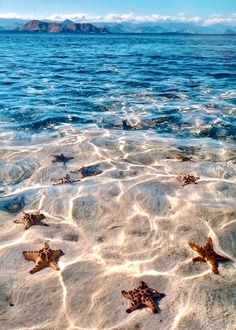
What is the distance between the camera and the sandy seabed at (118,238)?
4.30 metres

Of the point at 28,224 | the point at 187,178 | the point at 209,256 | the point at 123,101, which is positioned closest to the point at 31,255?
the point at 28,224

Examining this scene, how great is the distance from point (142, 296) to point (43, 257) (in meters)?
1.51

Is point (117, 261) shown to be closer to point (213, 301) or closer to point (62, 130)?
point (213, 301)

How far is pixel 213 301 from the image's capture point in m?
4.42

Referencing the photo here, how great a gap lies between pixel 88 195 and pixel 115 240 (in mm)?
1467

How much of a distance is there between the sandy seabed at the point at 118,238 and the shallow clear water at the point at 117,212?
0.6 inches

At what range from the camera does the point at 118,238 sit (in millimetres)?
5629

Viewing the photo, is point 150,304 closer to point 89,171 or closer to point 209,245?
point 209,245

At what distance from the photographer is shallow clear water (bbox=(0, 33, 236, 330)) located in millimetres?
4391

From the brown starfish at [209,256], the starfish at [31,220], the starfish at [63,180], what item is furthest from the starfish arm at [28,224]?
the brown starfish at [209,256]

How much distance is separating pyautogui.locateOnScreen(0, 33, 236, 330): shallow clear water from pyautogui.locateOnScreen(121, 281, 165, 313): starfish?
0.35 feet

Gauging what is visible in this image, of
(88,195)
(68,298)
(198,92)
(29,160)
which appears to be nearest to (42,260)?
(68,298)

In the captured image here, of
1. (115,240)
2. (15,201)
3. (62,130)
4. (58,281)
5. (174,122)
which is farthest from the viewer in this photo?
(174,122)

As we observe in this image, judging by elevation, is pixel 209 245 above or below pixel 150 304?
above
